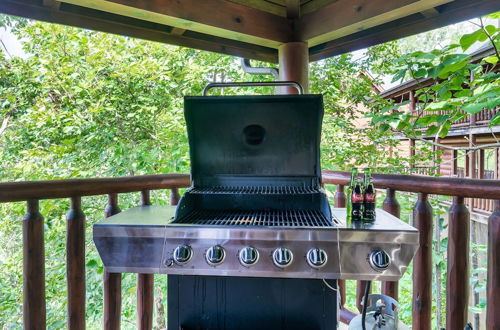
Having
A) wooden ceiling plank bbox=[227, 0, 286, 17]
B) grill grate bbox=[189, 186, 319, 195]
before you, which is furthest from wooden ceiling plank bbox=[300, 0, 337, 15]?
grill grate bbox=[189, 186, 319, 195]

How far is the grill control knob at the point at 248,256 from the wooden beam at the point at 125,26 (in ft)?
5.35

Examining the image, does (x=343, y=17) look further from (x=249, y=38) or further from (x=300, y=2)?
(x=249, y=38)

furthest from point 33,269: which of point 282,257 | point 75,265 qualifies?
point 282,257

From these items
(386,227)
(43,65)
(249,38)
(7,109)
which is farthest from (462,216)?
(7,109)

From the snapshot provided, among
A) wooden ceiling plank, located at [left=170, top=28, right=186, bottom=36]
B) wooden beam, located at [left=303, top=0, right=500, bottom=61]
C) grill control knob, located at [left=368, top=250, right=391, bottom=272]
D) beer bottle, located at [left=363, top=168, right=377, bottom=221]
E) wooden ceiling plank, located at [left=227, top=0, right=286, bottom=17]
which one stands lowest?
grill control knob, located at [left=368, top=250, right=391, bottom=272]

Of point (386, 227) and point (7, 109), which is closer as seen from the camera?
point (386, 227)

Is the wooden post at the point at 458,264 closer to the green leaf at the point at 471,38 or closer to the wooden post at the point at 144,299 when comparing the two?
the green leaf at the point at 471,38

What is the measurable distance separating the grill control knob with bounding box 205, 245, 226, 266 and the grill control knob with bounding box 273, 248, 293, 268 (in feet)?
0.56

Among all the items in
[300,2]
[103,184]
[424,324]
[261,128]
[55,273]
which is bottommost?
[55,273]

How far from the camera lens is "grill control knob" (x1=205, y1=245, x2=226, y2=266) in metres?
0.92

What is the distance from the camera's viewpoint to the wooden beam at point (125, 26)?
1.47m

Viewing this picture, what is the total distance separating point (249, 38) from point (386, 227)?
152 centimetres

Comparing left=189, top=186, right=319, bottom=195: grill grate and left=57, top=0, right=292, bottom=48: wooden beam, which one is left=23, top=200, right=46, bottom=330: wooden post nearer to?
left=189, top=186, right=319, bottom=195: grill grate

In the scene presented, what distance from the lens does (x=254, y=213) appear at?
122cm
